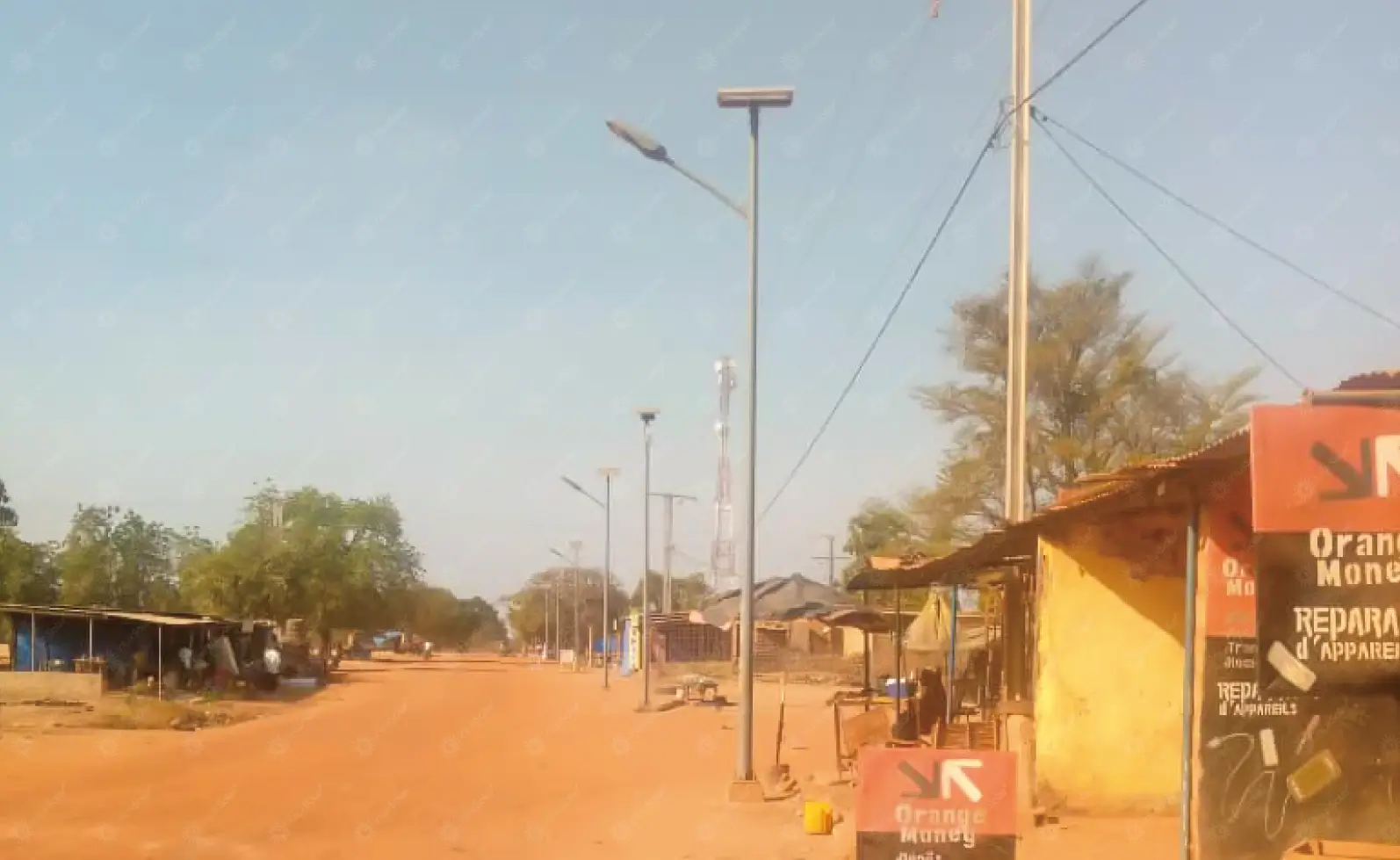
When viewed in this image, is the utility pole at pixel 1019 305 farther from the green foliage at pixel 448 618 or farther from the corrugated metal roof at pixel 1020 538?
the green foliage at pixel 448 618

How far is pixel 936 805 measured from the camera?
7090mm

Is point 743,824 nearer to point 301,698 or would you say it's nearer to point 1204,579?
point 1204,579

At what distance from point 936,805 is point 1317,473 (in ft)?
8.85

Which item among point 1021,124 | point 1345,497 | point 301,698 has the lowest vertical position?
point 301,698

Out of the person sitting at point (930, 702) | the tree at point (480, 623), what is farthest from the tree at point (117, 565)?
the tree at point (480, 623)

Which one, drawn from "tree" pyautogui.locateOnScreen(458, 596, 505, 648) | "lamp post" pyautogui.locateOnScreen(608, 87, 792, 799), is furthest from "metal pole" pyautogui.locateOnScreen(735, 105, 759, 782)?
"tree" pyautogui.locateOnScreen(458, 596, 505, 648)

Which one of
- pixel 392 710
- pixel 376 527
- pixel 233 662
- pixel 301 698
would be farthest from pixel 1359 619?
pixel 376 527

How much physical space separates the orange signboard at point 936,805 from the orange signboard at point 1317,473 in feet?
6.54

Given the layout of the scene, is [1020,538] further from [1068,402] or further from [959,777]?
[1068,402]

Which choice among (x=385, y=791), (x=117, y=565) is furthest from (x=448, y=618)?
(x=385, y=791)

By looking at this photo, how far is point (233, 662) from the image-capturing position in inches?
1777

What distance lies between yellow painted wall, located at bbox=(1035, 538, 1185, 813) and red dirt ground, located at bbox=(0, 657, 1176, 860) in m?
0.56

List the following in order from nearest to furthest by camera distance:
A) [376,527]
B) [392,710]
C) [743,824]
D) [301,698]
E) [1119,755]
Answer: [1119,755] < [743,824] < [392,710] < [301,698] < [376,527]

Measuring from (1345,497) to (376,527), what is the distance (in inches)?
3637
